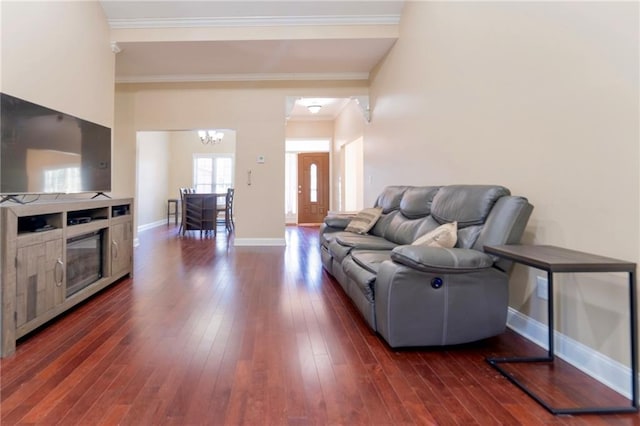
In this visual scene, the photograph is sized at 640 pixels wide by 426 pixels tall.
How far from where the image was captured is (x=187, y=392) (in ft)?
4.91

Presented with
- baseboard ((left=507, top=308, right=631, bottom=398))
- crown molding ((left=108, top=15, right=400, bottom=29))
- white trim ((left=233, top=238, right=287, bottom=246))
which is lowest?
baseboard ((left=507, top=308, right=631, bottom=398))

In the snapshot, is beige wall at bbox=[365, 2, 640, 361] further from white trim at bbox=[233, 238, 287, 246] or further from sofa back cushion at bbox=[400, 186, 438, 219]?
white trim at bbox=[233, 238, 287, 246]

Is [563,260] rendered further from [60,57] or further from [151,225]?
[151,225]

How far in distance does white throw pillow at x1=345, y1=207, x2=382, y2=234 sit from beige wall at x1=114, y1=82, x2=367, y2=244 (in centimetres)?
221

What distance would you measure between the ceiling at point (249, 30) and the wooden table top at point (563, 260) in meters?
3.57

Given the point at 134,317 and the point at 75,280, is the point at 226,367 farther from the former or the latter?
the point at 75,280

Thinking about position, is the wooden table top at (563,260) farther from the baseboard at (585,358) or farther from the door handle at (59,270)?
the door handle at (59,270)

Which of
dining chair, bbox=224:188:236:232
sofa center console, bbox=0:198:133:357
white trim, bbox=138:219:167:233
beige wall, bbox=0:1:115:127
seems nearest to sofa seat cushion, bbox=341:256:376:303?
sofa center console, bbox=0:198:133:357

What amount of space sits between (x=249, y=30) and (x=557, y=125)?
3.75m

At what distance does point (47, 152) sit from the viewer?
8.09ft

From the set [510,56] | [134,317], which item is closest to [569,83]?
[510,56]

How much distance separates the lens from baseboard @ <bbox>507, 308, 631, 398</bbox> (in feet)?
4.92

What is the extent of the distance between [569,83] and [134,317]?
3100 millimetres

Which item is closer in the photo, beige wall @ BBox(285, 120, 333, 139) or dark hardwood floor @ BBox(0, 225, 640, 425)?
dark hardwood floor @ BBox(0, 225, 640, 425)
